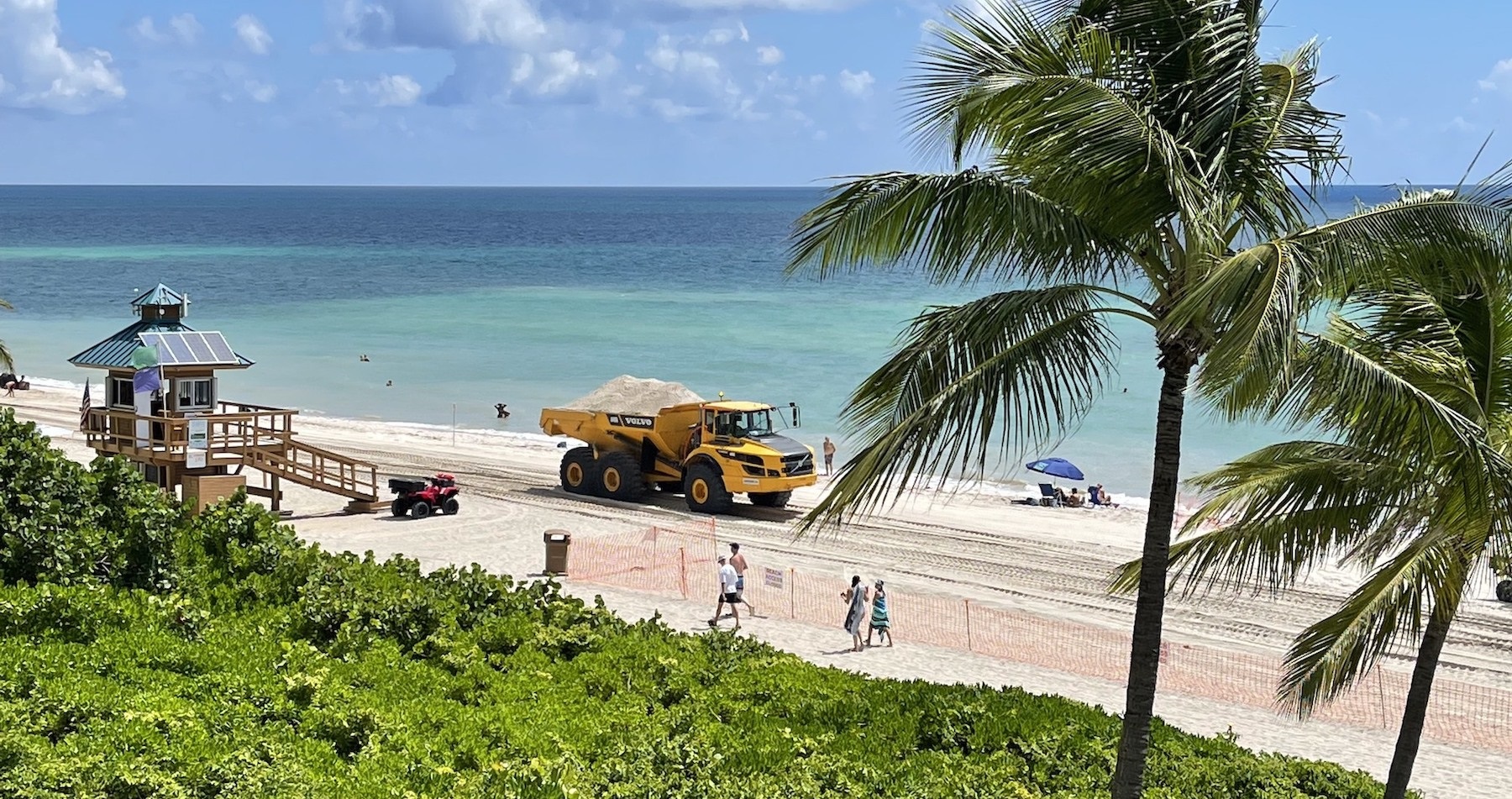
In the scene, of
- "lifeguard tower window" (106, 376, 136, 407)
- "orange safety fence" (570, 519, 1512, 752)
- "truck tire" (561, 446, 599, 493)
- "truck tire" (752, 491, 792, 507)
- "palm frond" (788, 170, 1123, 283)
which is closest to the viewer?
"palm frond" (788, 170, 1123, 283)

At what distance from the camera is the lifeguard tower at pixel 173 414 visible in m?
22.6

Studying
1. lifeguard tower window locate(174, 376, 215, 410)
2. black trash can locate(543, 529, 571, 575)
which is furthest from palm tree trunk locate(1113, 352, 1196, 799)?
lifeguard tower window locate(174, 376, 215, 410)

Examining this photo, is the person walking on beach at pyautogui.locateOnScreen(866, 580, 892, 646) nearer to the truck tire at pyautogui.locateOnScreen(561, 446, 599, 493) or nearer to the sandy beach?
the sandy beach

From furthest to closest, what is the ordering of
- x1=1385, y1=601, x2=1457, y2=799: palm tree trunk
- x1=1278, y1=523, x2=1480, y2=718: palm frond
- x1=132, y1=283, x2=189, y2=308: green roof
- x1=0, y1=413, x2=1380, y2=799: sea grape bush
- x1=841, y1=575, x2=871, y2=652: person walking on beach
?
x1=132, y1=283, x2=189, y2=308: green roof, x1=841, y1=575, x2=871, y2=652: person walking on beach, x1=1385, y1=601, x2=1457, y2=799: palm tree trunk, x1=1278, y1=523, x2=1480, y2=718: palm frond, x1=0, y1=413, x2=1380, y2=799: sea grape bush

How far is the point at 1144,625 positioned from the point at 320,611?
19.5 feet

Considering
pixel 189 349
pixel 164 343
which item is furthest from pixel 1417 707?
pixel 164 343

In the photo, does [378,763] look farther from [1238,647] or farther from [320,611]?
[1238,647]

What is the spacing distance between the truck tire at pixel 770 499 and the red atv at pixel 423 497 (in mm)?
5679

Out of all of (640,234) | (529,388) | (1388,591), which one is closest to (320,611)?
(1388,591)

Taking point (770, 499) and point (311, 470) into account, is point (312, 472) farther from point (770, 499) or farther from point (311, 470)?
point (770, 499)

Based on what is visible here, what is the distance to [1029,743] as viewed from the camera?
363 inches

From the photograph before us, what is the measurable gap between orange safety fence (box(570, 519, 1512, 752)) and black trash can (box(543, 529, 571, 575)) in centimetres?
25

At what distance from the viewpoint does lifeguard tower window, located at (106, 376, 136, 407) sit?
23.0 m

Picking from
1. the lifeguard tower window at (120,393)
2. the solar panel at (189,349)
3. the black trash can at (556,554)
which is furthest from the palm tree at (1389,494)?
the lifeguard tower window at (120,393)
